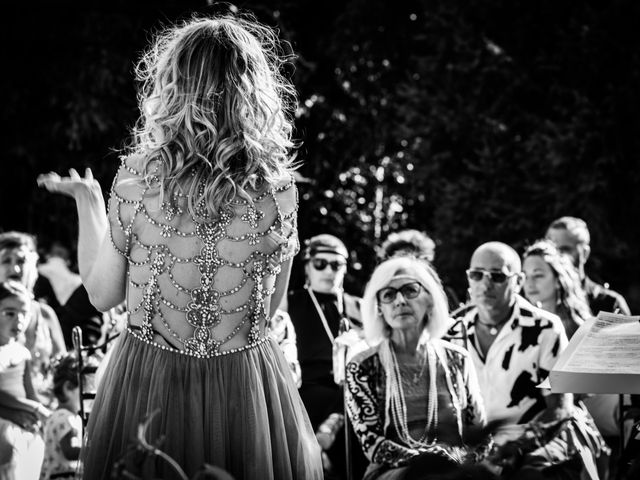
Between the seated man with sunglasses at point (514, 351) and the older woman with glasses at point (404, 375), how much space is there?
0.90ft

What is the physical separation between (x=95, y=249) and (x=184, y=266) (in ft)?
1.04

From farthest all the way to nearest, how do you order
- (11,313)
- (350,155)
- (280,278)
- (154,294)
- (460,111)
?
1. (350,155)
2. (460,111)
3. (11,313)
4. (280,278)
5. (154,294)

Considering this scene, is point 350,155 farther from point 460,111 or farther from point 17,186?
point 17,186

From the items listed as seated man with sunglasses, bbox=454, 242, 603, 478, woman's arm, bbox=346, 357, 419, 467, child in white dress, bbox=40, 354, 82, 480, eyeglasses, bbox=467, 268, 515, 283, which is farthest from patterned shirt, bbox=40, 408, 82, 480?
eyeglasses, bbox=467, 268, 515, 283

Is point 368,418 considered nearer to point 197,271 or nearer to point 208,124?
point 197,271

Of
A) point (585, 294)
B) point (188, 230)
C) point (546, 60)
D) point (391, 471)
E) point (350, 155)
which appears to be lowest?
point (391, 471)

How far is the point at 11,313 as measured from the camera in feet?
18.0

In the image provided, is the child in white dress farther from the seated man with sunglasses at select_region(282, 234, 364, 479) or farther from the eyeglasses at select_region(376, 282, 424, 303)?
the eyeglasses at select_region(376, 282, 424, 303)

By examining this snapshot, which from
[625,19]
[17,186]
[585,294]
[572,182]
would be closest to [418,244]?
[585,294]

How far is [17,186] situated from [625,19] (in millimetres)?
6287

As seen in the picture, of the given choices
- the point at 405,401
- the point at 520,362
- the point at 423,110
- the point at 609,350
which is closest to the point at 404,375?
the point at 405,401

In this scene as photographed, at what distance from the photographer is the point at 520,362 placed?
5406 mm

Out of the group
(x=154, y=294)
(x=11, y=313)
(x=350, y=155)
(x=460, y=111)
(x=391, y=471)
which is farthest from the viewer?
(x=350, y=155)

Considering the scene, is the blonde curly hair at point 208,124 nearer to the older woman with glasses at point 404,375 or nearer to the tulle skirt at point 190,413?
the tulle skirt at point 190,413
